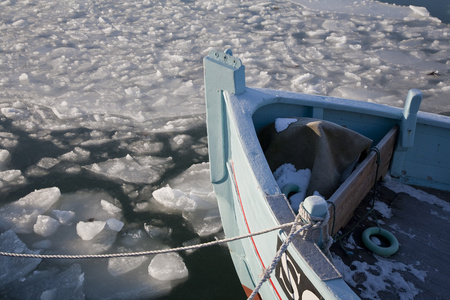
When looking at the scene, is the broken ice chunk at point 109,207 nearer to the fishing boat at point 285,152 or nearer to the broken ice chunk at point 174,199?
the broken ice chunk at point 174,199

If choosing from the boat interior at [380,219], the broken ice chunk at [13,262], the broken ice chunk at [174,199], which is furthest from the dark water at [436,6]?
the broken ice chunk at [13,262]

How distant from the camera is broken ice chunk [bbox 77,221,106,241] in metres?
3.04

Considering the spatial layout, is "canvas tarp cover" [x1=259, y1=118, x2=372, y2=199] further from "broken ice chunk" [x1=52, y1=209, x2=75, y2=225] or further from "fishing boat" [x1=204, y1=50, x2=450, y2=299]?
"broken ice chunk" [x1=52, y1=209, x2=75, y2=225]

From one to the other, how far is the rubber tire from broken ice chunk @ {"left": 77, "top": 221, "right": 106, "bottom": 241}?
1882mm

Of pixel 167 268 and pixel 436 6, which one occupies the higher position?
pixel 436 6

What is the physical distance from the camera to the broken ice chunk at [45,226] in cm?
307

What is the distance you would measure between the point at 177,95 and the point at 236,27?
2934 millimetres

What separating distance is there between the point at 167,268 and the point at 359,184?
138cm

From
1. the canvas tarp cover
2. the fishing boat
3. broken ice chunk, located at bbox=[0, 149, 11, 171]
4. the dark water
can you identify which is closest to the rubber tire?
the fishing boat

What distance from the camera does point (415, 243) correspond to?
7.82 ft

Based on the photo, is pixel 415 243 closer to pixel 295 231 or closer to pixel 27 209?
pixel 295 231

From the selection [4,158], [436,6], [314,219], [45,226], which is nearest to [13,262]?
[45,226]

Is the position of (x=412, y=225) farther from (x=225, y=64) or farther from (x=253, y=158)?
(x=225, y=64)

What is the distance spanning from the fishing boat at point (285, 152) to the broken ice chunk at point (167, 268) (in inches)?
15.1
